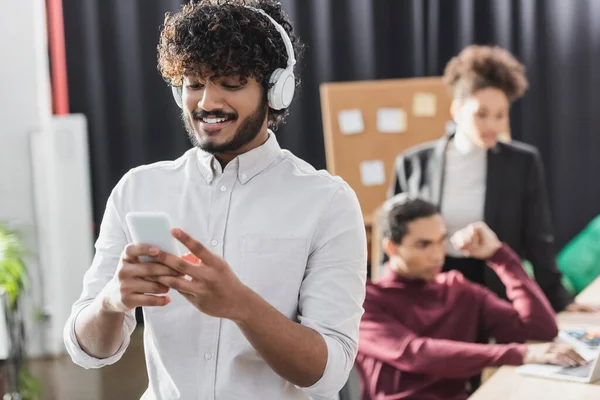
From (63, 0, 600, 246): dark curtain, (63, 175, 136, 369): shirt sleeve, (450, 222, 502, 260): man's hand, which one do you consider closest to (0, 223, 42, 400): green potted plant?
(63, 0, 600, 246): dark curtain

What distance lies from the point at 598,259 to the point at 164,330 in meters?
3.85

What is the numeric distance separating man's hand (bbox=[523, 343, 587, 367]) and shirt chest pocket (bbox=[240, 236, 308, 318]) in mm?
1145

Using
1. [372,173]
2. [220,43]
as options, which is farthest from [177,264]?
[372,173]

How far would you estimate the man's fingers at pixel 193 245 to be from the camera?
1.07 meters

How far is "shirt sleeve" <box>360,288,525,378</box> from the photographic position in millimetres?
2234

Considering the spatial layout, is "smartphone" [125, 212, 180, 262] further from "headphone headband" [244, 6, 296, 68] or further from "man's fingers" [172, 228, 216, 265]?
"headphone headband" [244, 6, 296, 68]

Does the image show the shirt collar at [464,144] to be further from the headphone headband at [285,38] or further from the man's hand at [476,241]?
the headphone headband at [285,38]

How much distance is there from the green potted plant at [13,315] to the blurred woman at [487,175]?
169 centimetres

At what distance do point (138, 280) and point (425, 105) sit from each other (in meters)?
3.85

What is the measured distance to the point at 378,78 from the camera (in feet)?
17.7

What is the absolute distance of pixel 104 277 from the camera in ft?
4.33

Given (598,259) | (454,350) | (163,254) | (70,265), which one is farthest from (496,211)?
(70,265)

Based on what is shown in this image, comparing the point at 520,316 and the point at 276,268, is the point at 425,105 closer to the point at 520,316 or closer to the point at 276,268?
the point at 520,316

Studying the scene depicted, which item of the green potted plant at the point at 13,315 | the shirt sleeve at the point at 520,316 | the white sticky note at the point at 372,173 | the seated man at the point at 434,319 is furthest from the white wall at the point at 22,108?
the shirt sleeve at the point at 520,316
